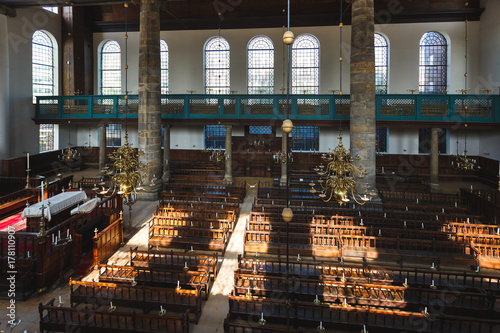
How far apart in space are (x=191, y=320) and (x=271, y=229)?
5341 mm

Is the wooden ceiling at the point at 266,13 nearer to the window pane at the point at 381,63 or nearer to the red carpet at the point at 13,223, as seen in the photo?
the window pane at the point at 381,63

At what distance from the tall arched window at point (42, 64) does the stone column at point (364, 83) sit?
20657mm

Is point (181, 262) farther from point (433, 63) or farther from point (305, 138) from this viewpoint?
point (433, 63)

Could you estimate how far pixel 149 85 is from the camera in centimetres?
1888

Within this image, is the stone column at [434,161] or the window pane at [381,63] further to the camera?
the window pane at [381,63]

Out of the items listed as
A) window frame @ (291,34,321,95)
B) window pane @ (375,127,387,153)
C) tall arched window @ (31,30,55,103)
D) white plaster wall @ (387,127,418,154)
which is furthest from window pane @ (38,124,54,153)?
white plaster wall @ (387,127,418,154)

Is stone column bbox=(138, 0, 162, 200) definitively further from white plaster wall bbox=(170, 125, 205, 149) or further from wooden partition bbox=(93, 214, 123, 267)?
white plaster wall bbox=(170, 125, 205, 149)

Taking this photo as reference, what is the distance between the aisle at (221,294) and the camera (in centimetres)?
799

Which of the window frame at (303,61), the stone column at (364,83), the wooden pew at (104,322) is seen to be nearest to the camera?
the wooden pew at (104,322)

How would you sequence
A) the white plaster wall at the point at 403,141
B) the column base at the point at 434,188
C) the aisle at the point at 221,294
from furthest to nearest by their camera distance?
the white plaster wall at the point at 403,141 → the column base at the point at 434,188 → the aisle at the point at 221,294

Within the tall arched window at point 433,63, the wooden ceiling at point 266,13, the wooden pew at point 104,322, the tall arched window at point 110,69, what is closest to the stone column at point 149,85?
the wooden ceiling at point 266,13

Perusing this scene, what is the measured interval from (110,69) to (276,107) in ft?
50.2

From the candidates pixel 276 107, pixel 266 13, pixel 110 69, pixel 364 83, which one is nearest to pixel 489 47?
pixel 364 83

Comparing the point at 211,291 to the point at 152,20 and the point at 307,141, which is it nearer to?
the point at 152,20
